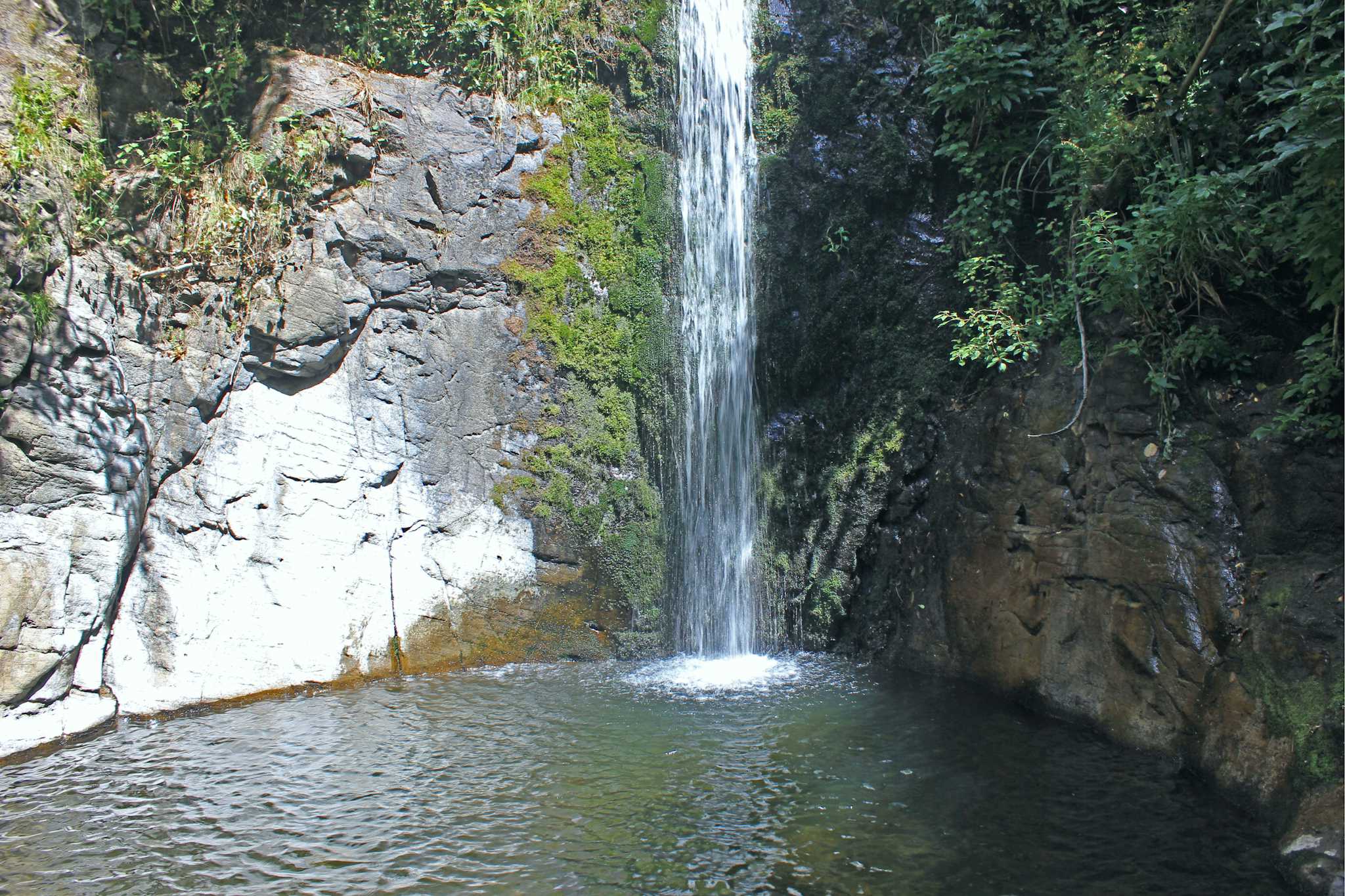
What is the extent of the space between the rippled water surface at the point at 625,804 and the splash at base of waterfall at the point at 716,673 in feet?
0.97

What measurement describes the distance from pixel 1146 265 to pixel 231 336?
6.21 metres

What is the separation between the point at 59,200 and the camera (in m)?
5.75

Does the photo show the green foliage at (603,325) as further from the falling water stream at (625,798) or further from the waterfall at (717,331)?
the falling water stream at (625,798)

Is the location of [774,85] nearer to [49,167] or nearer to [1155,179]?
[1155,179]

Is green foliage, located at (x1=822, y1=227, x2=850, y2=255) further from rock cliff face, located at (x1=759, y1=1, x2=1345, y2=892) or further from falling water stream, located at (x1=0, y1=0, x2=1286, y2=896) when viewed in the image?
falling water stream, located at (x1=0, y1=0, x2=1286, y2=896)

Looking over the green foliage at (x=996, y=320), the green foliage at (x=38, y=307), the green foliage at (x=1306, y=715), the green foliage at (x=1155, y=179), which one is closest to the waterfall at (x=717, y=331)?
the green foliage at (x=1155, y=179)

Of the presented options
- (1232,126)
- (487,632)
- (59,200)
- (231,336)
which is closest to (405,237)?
(231,336)

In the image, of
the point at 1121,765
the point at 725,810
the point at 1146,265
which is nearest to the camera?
the point at 725,810

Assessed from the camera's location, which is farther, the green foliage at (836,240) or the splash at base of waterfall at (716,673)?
the green foliage at (836,240)

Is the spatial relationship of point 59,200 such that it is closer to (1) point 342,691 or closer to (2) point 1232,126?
(1) point 342,691

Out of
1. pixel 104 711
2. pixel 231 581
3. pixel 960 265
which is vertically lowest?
pixel 104 711

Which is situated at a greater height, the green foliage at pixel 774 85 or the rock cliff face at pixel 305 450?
the green foliage at pixel 774 85

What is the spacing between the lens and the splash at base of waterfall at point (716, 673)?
6262 millimetres

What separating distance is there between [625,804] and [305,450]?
3852 millimetres
